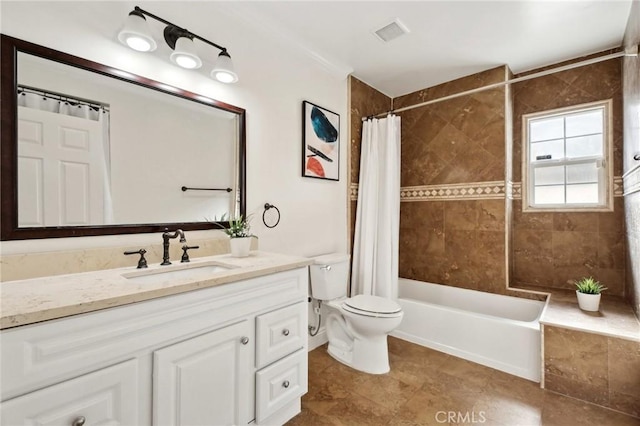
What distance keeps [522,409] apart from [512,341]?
18.3 inches

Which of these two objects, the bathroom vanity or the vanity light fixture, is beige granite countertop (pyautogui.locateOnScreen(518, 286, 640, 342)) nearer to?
the bathroom vanity

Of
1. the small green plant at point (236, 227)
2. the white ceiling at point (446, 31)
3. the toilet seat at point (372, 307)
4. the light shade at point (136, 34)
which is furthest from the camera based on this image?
the toilet seat at point (372, 307)

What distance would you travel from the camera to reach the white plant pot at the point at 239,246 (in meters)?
1.62

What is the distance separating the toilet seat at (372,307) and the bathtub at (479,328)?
514 mm

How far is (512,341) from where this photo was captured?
2.00 metres

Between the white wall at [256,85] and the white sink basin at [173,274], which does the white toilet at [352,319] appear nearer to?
the white wall at [256,85]

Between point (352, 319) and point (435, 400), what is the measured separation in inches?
26.5

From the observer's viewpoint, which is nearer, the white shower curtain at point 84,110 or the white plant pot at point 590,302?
the white shower curtain at point 84,110

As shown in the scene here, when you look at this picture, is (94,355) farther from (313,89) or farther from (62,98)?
(313,89)

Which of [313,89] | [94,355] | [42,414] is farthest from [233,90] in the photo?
[42,414]

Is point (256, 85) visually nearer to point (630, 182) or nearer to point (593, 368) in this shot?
point (630, 182)

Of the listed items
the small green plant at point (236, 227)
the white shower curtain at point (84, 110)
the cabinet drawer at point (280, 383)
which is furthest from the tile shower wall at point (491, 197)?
the white shower curtain at point (84, 110)

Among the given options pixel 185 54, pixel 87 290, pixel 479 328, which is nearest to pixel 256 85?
pixel 185 54

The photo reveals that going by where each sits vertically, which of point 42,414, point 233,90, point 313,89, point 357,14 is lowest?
point 42,414
